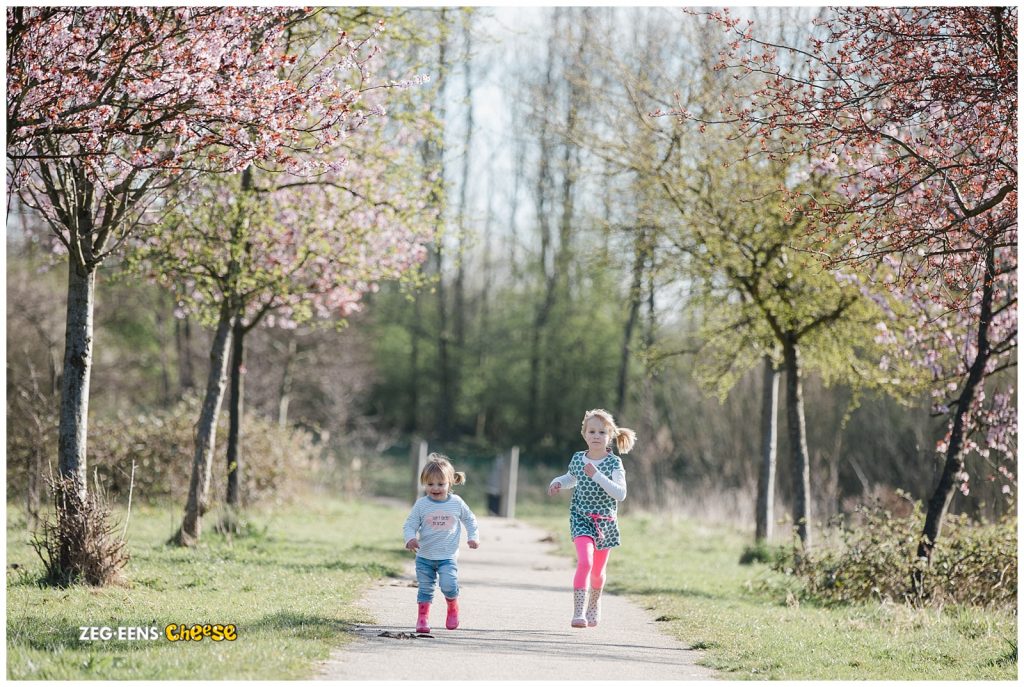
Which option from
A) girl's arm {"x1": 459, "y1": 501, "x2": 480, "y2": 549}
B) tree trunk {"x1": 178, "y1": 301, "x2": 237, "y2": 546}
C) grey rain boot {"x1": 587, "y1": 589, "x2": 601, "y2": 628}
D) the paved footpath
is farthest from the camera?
tree trunk {"x1": 178, "y1": 301, "x2": 237, "y2": 546}

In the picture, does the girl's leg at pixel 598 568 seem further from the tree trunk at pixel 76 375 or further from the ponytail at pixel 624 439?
the tree trunk at pixel 76 375

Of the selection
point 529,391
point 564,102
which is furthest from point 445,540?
point 529,391

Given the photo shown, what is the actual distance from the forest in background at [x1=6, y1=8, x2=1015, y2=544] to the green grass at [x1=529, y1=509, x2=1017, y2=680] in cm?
269

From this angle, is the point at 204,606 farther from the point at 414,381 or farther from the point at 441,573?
the point at 414,381

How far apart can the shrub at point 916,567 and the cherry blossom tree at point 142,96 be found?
6703 mm

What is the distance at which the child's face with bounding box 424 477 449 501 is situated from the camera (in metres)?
7.96

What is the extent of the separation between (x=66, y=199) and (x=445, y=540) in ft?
15.1

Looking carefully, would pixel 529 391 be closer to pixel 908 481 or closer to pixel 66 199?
pixel 908 481

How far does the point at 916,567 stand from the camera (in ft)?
35.9

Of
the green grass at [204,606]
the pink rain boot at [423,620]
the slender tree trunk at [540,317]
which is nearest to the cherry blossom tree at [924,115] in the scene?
the pink rain boot at [423,620]

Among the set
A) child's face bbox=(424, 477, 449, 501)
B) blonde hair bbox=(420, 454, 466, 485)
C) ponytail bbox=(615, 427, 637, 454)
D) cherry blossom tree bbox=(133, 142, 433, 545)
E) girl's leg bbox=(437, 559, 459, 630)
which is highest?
cherry blossom tree bbox=(133, 142, 433, 545)

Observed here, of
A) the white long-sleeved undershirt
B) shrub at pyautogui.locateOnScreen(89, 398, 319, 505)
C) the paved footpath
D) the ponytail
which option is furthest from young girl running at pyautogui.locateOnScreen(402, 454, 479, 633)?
shrub at pyautogui.locateOnScreen(89, 398, 319, 505)

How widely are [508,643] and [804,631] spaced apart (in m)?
2.84

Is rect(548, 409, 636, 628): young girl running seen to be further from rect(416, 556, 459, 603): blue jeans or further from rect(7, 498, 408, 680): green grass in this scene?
rect(7, 498, 408, 680): green grass
